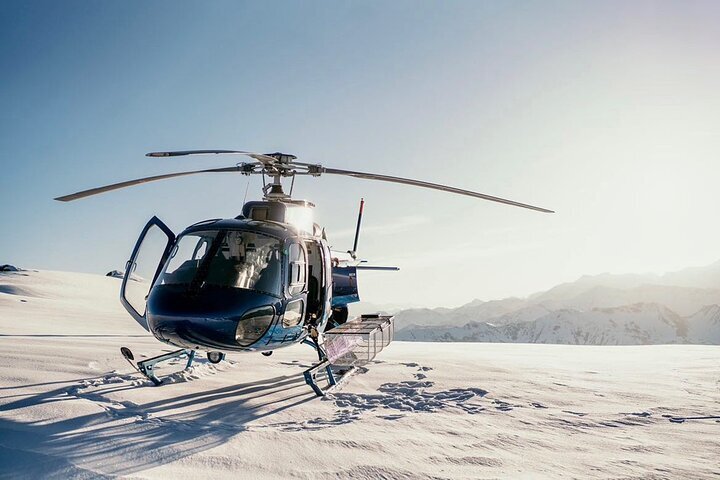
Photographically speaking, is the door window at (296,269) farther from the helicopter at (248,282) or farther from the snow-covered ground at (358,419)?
the snow-covered ground at (358,419)

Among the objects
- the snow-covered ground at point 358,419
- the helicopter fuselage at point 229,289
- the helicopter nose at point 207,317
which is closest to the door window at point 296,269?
the helicopter fuselage at point 229,289

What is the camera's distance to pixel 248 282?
677 cm

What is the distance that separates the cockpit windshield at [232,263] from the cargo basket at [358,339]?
179 cm

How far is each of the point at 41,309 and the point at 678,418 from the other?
2254 centimetres

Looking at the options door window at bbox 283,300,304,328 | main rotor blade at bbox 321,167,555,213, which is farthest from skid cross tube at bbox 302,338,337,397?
main rotor blade at bbox 321,167,555,213

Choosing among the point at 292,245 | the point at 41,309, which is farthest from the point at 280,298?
the point at 41,309

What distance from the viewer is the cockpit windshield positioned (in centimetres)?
646

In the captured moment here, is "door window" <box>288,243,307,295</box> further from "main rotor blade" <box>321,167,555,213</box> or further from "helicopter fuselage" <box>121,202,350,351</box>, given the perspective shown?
"main rotor blade" <box>321,167,555,213</box>

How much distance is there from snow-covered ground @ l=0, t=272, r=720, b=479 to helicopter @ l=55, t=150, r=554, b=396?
0.73m

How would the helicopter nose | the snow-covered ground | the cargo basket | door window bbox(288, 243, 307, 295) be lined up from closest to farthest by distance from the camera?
1. the snow-covered ground
2. the helicopter nose
3. door window bbox(288, 243, 307, 295)
4. the cargo basket

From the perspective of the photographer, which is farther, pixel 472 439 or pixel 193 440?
pixel 472 439

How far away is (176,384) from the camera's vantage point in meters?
7.20

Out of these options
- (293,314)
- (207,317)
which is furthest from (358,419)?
(207,317)

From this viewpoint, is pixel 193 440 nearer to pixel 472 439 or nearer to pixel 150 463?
pixel 150 463
